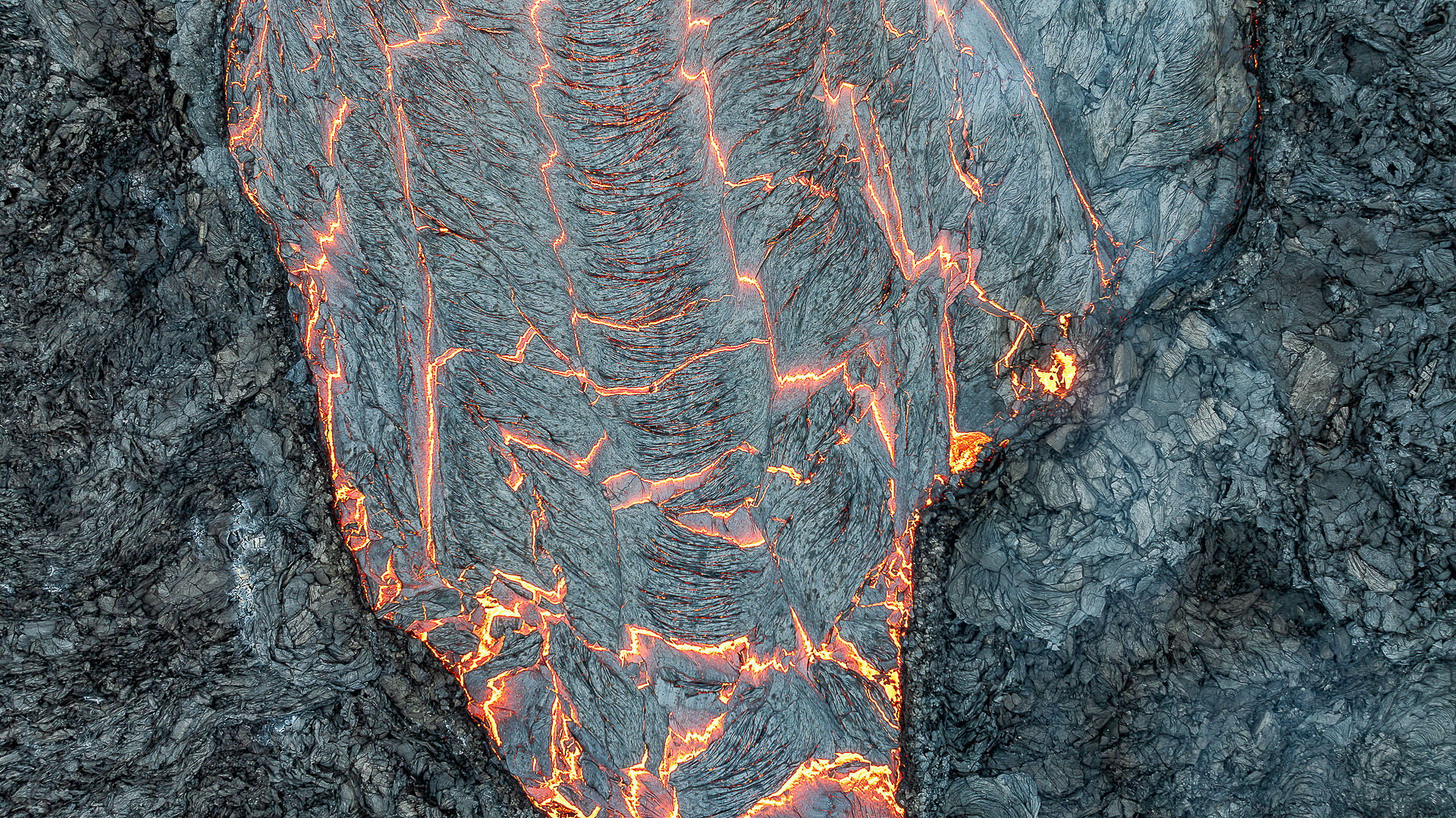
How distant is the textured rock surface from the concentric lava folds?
5.2 inches

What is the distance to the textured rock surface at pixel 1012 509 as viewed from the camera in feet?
6.21

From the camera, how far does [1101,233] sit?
211 cm

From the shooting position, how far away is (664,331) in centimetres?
232

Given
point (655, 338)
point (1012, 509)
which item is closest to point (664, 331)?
point (655, 338)

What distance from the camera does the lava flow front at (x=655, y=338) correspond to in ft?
7.11

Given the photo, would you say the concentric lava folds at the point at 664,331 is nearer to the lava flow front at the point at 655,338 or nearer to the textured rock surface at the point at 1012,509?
the lava flow front at the point at 655,338

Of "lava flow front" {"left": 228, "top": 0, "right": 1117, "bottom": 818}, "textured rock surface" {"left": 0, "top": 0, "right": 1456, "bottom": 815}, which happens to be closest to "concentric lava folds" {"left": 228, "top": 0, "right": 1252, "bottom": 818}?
"lava flow front" {"left": 228, "top": 0, "right": 1117, "bottom": 818}

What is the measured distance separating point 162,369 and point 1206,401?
112 inches

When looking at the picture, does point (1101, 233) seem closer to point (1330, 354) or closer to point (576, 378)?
point (1330, 354)

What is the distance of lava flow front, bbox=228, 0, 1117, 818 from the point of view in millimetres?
2166

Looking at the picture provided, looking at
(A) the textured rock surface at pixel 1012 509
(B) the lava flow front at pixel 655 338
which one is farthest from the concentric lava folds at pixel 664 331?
(A) the textured rock surface at pixel 1012 509

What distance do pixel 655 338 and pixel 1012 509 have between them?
1145mm

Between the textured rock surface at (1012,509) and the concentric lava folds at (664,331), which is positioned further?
the concentric lava folds at (664,331)

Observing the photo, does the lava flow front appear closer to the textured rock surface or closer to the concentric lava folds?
the concentric lava folds
